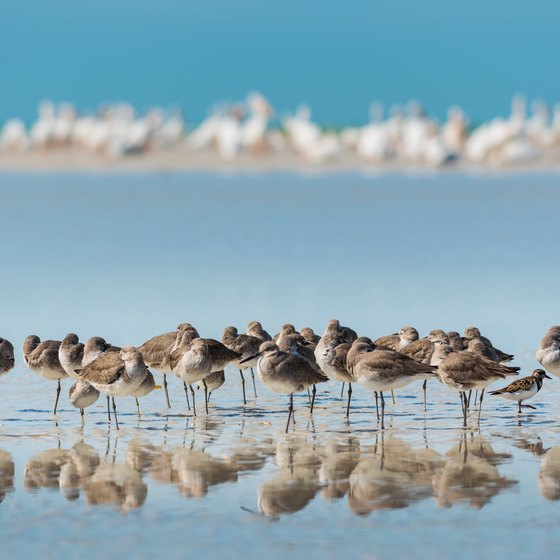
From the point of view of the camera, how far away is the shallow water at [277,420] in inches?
267

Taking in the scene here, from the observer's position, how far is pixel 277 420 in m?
9.73

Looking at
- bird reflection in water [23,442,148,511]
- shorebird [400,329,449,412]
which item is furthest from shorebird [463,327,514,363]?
bird reflection in water [23,442,148,511]

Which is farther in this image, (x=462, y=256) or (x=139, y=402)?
(x=462, y=256)

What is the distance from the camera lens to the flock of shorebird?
30.9 ft

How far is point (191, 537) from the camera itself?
664 centimetres

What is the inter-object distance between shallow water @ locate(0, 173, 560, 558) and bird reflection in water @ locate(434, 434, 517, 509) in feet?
0.07

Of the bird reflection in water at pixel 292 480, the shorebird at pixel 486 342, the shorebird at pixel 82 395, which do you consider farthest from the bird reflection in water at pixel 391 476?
the shorebird at pixel 82 395

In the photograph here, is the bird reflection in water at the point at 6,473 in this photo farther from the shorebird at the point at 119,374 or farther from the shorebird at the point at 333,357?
the shorebird at the point at 333,357

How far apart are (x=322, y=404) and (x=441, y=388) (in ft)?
3.32

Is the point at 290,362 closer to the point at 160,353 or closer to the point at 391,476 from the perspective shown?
the point at 160,353

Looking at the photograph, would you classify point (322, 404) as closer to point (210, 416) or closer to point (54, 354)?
point (210, 416)

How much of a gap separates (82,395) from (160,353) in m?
1.04

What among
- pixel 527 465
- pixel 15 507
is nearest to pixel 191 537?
pixel 15 507

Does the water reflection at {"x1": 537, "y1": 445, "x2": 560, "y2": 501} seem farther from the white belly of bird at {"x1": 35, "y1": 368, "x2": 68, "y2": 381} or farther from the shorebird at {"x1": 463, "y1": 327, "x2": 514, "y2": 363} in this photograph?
the white belly of bird at {"x1": 35, "y1": 368, "x2": 68, "y2": 381}
